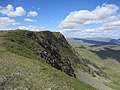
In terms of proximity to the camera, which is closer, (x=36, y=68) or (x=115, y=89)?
(x=36, y=68)

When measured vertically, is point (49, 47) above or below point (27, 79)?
above

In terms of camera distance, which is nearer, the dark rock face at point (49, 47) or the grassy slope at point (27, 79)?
the grassy slope at point (27, 79)

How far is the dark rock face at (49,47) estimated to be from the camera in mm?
103125

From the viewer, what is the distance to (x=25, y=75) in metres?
46.2

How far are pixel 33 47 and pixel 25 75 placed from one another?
58302 mm

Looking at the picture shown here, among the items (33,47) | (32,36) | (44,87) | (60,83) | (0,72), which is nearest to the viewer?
(44,87)

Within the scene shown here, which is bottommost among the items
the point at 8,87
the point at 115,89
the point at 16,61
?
the point at 115,89

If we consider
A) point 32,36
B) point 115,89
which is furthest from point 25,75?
point 115,89

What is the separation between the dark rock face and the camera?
338 ft

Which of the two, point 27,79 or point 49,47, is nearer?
point 27,79

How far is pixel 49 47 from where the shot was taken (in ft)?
431

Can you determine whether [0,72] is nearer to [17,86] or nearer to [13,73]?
[13,73]

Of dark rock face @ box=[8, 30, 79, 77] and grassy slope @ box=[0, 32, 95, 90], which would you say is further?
dark rock face @ box=[8, 30, 79, 77]

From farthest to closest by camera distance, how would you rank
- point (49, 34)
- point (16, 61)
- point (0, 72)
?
point (49, 34), point (16, 61), point (0, 72)
